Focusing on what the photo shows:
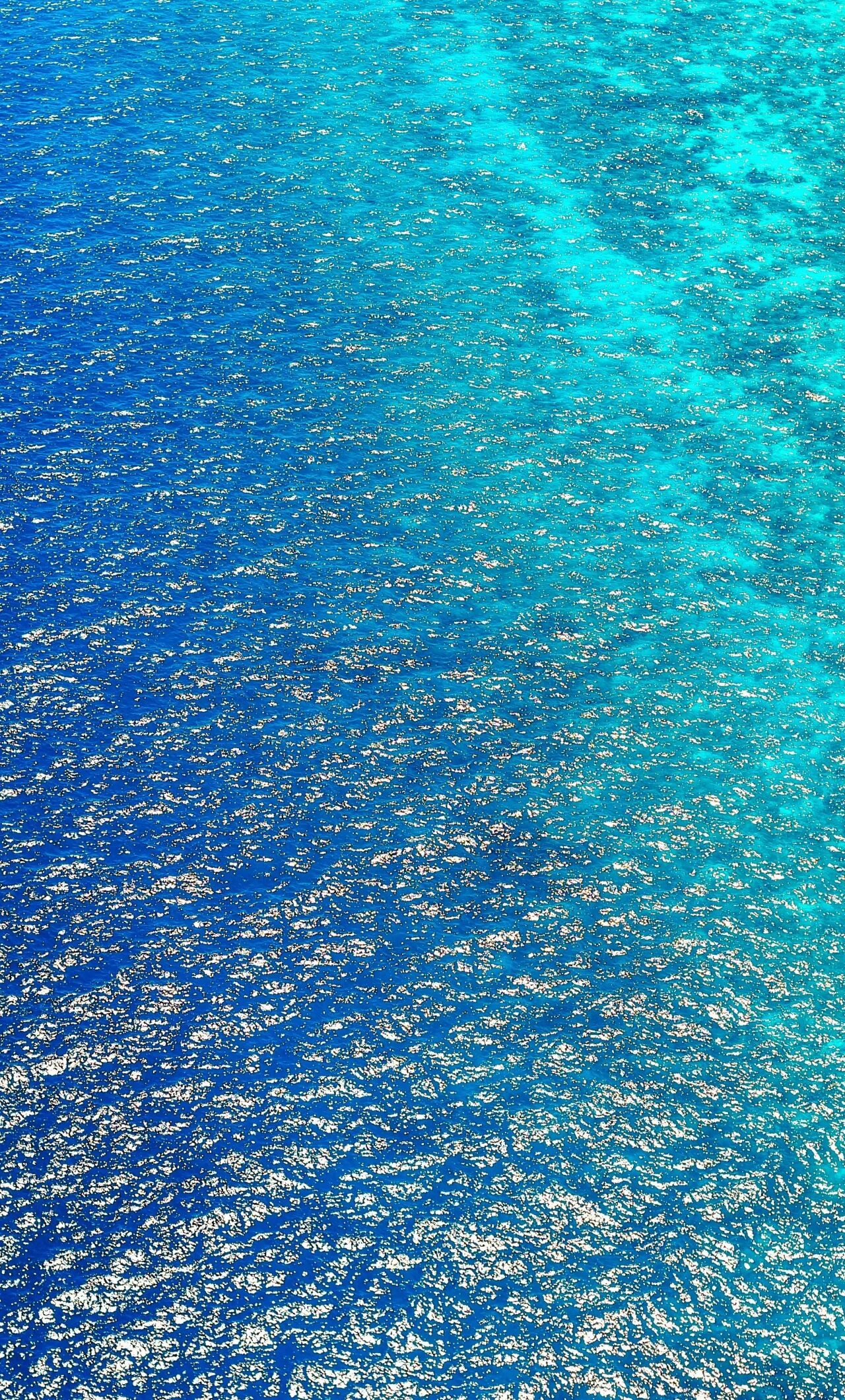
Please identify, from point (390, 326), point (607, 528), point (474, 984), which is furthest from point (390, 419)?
point (474, 984)

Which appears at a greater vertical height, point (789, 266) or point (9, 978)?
point (789, 266)

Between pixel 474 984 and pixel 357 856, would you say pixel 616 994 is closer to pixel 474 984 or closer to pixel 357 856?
pixel 474 984

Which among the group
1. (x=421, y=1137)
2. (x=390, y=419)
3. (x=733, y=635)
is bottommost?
(x=421, y=1137)

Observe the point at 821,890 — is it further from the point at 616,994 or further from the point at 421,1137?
the point at 421,1137

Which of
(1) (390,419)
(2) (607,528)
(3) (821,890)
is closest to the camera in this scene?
(3) (821,890)

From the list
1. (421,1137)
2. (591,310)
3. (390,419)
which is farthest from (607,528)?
(421,1137)

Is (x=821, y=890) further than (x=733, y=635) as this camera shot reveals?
No

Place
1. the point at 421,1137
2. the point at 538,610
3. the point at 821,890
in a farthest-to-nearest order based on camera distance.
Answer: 1. the point at 538,610
2. the point at 821,890
3. the point at 421,1137
